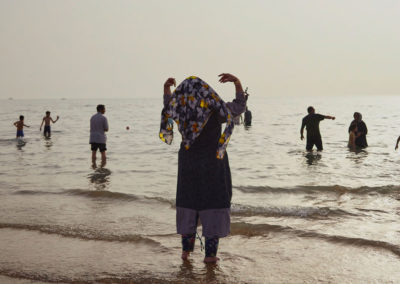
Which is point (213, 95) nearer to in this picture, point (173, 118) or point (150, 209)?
point (173, 118)

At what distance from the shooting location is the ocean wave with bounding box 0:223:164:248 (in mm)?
5355

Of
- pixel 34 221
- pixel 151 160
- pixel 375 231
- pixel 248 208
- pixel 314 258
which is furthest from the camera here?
pixel 151 160

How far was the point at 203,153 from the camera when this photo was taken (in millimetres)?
4211

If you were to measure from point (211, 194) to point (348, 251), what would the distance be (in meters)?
1.90

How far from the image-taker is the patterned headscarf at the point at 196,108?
4.07 m

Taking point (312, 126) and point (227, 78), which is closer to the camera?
point (227, 78)

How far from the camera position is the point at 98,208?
289 inches

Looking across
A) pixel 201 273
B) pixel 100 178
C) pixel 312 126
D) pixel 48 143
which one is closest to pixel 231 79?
pixel 201 273

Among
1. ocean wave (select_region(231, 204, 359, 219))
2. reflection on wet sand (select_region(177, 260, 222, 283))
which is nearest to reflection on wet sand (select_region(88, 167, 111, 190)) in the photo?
ocean wave (select_region(231, 204, 359, 219))

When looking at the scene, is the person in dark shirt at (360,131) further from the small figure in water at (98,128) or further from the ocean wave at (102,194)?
the ocean wave at (102,194)

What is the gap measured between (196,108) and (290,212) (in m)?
3.59

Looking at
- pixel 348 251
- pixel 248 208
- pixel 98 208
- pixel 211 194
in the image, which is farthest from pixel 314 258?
pixel 98 208

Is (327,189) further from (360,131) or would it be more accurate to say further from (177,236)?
(360,131)

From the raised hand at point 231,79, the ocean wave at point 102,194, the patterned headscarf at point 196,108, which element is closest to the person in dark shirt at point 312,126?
the ocean wave at point 102,194
